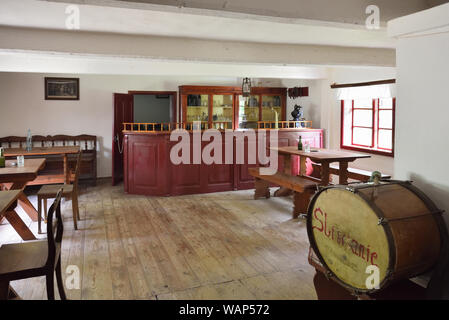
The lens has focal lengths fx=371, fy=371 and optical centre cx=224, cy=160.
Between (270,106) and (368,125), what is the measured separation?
9.12 ft

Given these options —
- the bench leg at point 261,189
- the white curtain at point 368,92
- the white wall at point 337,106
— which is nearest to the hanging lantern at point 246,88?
the white wall at point 337,106

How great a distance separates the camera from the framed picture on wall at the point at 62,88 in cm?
805

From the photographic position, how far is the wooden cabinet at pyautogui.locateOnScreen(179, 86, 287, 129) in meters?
8.52

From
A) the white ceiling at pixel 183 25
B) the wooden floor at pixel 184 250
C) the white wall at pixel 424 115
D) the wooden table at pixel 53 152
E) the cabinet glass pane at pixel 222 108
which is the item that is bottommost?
the wooden floor at pixel 184 250

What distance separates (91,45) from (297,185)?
10.9 feet

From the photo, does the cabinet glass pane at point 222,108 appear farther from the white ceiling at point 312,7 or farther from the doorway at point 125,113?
the white ceiling at point 312,7

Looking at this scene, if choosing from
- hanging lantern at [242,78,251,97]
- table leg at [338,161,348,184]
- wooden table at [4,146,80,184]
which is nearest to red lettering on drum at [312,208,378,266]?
table leg at [338,161,348,184]

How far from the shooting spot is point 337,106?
784 centimetres

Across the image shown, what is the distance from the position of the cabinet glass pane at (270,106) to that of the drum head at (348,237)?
733 cm

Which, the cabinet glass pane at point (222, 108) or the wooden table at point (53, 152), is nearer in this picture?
the wooden table at point (53, 152)

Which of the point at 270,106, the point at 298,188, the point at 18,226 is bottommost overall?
the point at 18,226

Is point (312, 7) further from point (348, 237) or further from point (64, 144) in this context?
point (64, 144)

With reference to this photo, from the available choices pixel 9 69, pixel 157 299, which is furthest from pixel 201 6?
pixel 9 69

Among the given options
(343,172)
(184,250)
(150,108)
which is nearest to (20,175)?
(184,250)
